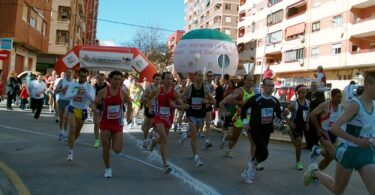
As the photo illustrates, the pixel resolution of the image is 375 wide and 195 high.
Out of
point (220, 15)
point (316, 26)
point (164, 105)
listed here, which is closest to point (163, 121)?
point (164, 105)

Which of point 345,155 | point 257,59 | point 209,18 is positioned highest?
point 209,18

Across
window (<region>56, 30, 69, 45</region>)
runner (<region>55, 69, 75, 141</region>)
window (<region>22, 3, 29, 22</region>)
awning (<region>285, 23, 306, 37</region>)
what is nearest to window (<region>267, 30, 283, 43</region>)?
awning (<region>285, 23, 306, 37</region>)

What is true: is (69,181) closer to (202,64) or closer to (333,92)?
(333,92)

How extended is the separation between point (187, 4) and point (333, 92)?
11707 cm

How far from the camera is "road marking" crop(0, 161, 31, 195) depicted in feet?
21.0

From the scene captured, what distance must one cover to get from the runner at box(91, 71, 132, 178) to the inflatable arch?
62.7ft

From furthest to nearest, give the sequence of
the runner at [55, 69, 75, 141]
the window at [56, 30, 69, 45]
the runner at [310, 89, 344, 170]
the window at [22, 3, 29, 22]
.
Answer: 1. the window at [56, 30, 69, 45]
2. the window at [22, 3, 29, 22]
3. the runner at [55, 69, 75, 141]
4. the runner at [310, 89, 344, 170]

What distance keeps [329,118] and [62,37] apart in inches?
2046

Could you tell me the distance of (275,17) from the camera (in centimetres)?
5647

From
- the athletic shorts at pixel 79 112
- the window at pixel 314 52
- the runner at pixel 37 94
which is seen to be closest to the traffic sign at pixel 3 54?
the runner at pixel 37 94

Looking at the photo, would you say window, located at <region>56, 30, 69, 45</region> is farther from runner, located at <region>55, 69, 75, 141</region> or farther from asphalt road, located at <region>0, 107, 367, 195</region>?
runner, located at <region>55, 69, 75, 141</region>

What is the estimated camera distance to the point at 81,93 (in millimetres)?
9859

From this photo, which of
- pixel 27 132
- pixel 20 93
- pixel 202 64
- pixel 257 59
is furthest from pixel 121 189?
pixel 257 59

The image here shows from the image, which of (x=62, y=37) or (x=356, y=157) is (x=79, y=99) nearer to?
(x=356, y=157)
